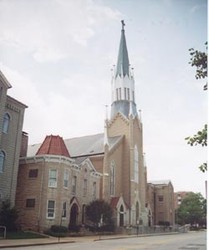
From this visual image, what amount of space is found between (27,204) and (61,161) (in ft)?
11.7

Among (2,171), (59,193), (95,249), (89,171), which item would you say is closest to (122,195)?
(89,171)

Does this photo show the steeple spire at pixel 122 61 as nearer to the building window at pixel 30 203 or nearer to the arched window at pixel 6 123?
the building window at pixel 30 203

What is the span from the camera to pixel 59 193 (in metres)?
24.0

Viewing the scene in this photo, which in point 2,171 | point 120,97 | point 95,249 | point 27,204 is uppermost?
point 120,97

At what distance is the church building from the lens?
77.4 feet

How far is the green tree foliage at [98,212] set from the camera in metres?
26.4

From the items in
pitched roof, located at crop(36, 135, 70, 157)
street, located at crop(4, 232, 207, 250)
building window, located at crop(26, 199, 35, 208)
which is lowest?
street, located at crop(4, 232, 207, 250)

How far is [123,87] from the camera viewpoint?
4175 centimetres

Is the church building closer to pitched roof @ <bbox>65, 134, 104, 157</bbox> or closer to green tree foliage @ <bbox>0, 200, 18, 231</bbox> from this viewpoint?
pitched roof @ <bbox>65, 134, 104, 157</bbox>

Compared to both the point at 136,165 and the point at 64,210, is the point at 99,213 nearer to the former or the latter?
the point at 64,210

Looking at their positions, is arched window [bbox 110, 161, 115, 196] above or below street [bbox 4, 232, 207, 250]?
above

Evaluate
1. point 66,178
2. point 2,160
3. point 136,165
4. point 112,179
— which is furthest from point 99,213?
point 136,165

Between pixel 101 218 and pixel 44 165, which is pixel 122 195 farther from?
pixel 44 165

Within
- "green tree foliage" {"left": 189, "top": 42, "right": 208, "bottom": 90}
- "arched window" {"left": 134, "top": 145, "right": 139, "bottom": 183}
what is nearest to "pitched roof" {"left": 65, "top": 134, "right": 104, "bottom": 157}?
"arched window" {"left": 134, "top": 145, "right": 139, "bottom": 183}
